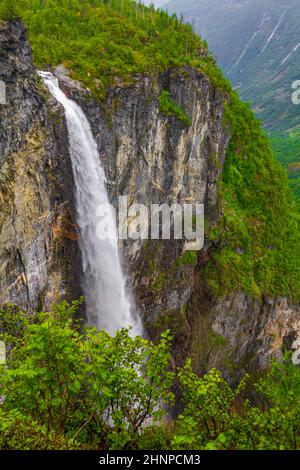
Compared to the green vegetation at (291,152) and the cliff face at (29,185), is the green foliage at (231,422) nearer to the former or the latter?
the cliff face at (29,185)

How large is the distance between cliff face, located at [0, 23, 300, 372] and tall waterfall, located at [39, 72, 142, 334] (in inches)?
35.2

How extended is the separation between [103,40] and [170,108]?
8408mm

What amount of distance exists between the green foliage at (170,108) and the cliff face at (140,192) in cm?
50

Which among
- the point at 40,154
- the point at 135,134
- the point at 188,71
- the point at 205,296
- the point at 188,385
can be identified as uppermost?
the point at 188,71

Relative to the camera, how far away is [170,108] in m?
35.5

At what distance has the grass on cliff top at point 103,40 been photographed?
3067 cm

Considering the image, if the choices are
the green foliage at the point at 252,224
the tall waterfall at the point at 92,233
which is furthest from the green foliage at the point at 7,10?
the green foliage at the point at 252,224

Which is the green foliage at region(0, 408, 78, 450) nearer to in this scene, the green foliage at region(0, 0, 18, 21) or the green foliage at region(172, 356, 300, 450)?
the green foliage at region(172, 356, 300, 450)

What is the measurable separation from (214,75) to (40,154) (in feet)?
89.3

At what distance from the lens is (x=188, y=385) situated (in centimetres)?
1040

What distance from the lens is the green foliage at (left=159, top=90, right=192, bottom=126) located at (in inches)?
1371
